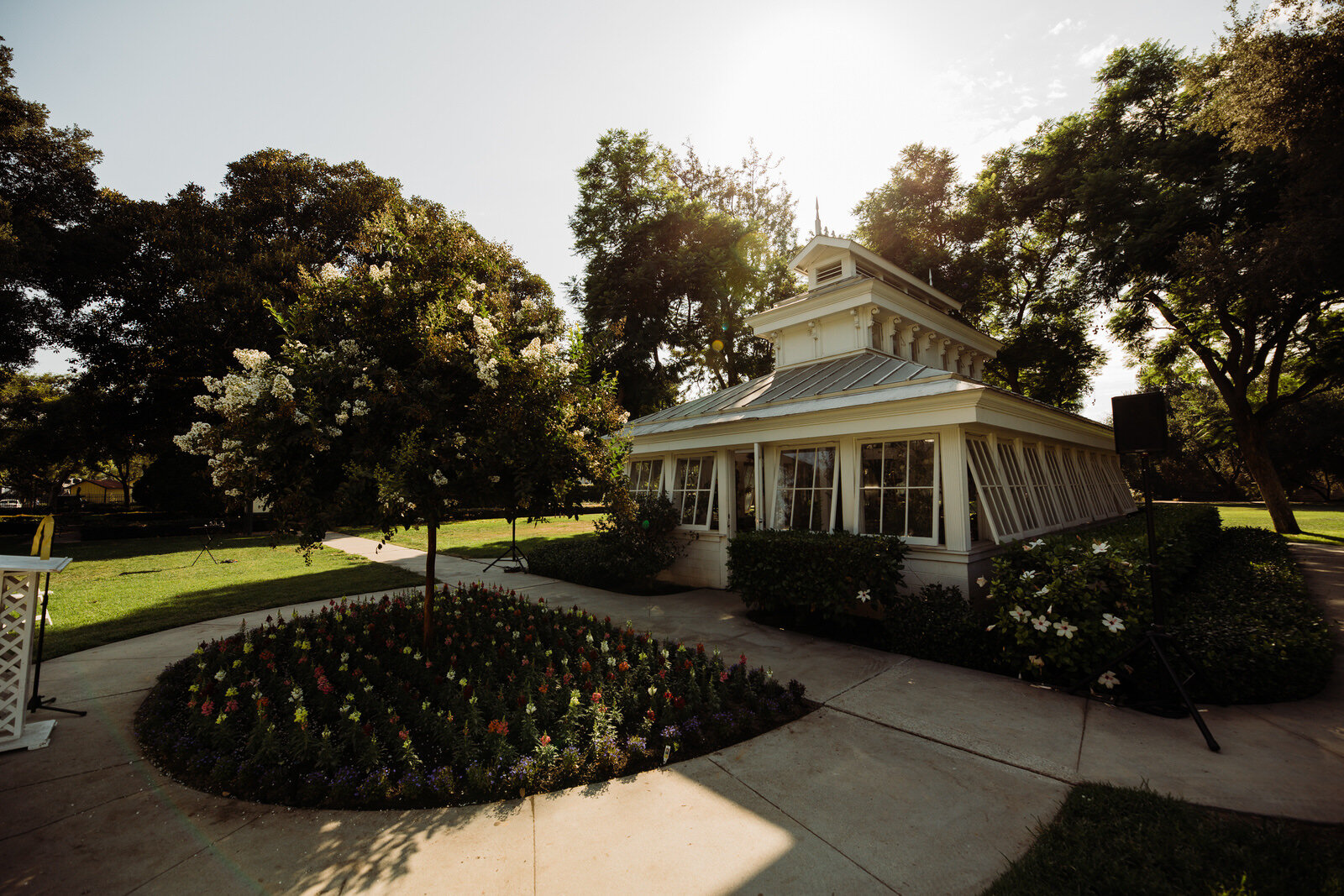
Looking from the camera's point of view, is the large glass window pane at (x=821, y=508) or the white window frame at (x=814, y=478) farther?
the large glass window pane at (x=821, y=508)

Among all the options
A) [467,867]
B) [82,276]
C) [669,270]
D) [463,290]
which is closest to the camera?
[467,867]

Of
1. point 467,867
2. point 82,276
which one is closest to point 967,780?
point 467,867

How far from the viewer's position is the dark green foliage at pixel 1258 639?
473 cm

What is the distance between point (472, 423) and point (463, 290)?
5.61ft

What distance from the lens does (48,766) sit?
3871mm

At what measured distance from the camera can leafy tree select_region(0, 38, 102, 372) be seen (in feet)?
53.7

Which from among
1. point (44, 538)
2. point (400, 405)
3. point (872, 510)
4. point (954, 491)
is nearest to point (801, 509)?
point (872, 510)

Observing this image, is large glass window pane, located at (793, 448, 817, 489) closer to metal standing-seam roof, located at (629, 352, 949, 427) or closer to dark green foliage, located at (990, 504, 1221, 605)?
metal standing-seam roof, located at (629, 352, 949, 427)

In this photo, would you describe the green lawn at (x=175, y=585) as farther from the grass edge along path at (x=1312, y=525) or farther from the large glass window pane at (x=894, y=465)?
the grass edge along path at (x=1312, y=525)

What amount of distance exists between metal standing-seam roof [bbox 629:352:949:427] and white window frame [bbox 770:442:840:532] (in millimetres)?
884

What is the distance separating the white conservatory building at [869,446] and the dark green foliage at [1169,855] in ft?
12.6

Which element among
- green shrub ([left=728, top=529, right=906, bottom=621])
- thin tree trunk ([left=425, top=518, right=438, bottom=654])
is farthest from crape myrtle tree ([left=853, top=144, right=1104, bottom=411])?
thin tree trunk ([left=425, top=518, right=438, bottom=654])

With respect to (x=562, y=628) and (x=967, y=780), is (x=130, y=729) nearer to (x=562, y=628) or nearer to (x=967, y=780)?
(x=562, y=628)

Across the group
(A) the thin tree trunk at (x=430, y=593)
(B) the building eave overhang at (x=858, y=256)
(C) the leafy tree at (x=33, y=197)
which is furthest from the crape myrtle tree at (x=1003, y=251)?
(C) the leafy tree at (x=33, y=197)
